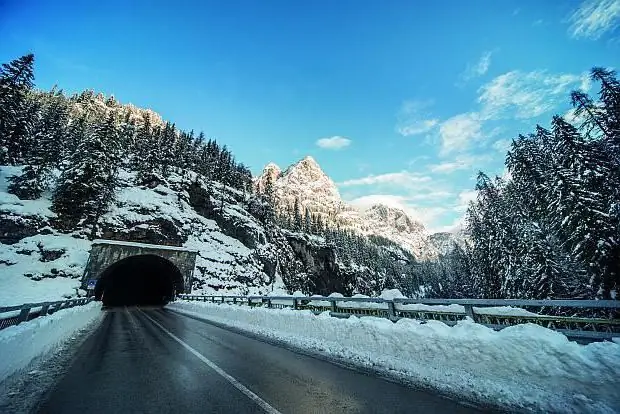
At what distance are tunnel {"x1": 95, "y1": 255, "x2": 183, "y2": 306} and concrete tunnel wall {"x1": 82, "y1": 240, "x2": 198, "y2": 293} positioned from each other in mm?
650

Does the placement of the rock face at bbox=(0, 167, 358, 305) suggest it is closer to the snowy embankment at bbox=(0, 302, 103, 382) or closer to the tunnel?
the tunnel

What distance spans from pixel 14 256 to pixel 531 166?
5473cm

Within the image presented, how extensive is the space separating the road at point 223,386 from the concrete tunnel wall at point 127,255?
31069 millimetres

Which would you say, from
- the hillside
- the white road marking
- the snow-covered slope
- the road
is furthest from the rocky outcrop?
the road

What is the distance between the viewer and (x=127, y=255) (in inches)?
1467

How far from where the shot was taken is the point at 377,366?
7.14 metres

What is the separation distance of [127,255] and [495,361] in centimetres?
4134

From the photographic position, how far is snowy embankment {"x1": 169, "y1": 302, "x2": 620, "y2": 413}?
13.6ft

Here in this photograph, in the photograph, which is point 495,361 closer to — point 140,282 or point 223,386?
point 223,386

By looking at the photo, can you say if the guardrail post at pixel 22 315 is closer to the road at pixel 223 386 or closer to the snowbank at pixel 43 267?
the road at pixel 223 386

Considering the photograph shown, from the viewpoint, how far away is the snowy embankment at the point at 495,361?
4156mm

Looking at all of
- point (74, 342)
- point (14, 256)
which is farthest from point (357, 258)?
point (74, 342)

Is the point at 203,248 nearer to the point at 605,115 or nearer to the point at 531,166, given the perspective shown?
the point at 531,166

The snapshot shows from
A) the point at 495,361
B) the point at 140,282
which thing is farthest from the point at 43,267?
the point at 495,361
